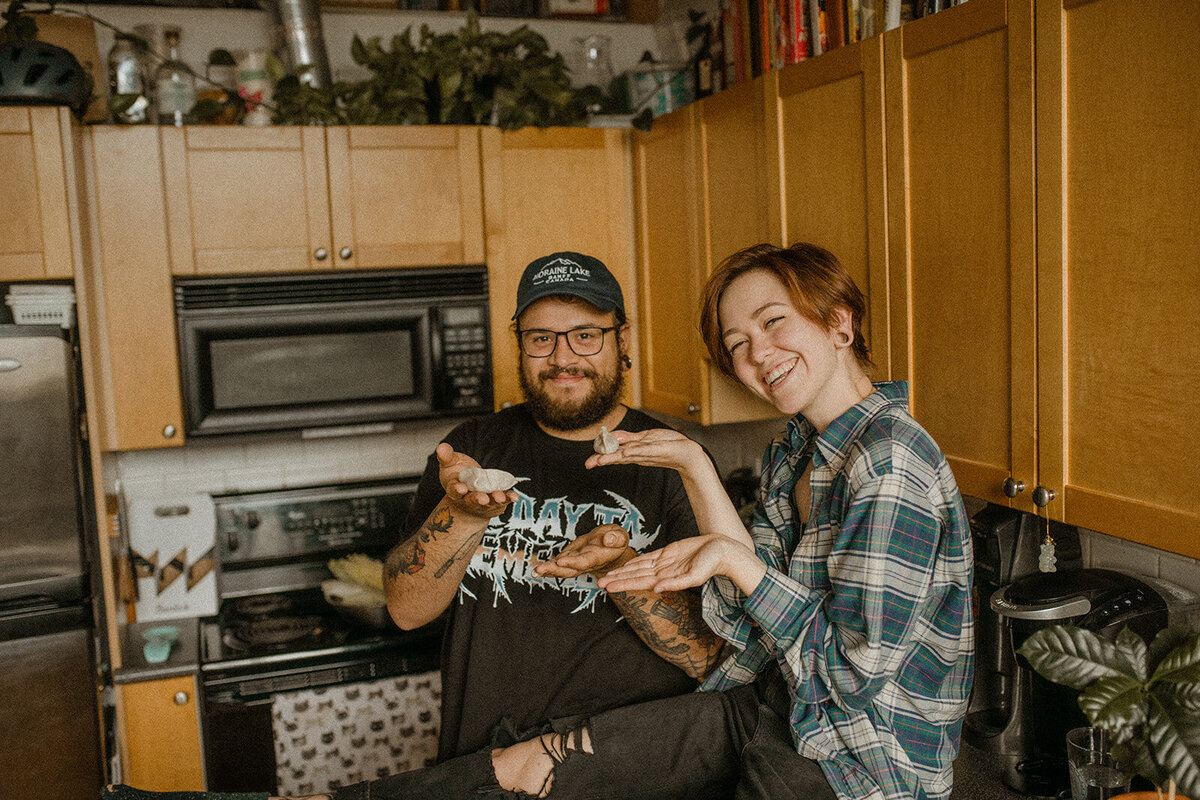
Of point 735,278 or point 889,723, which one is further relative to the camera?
point 735,278

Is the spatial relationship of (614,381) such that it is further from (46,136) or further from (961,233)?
(46,136)

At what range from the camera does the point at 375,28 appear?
9.98ft

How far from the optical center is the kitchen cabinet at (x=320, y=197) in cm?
258

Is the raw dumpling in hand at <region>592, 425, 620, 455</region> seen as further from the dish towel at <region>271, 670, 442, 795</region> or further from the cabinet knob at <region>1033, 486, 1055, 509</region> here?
the dish towel at <region>271, 670, 442, 795</region>

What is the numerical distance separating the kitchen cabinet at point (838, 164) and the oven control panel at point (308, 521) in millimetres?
1524

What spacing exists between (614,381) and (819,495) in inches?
24.5

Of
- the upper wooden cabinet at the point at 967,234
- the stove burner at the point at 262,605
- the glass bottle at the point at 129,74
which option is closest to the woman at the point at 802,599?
the upper wooden cabinet at the point at 967,234

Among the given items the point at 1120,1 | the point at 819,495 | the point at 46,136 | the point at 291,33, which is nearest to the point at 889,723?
the point at 819,495

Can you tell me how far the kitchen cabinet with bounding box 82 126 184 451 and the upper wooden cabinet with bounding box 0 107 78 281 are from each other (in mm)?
143

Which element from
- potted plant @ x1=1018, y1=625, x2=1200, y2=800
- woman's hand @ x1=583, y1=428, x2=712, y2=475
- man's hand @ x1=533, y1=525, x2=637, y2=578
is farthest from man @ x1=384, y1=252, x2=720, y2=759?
potted plant @ x1=1018, y1=625, x2=1200, y2=800

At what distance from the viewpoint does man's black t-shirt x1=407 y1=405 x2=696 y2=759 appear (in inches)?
68.2

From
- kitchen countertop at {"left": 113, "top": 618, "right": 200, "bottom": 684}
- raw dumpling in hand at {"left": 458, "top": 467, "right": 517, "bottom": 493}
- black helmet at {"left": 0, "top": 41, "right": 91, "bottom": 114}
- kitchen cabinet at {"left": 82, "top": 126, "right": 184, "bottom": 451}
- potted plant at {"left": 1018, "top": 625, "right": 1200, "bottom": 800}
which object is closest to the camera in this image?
potted plant at {"left": 1018, "top": 625, "right": 1200, "bottom": 800}

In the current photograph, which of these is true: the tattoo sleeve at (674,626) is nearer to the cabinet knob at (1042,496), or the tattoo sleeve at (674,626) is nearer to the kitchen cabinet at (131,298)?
the cabinet knob at (1042,496)

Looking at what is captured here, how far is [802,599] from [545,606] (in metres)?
0.67
